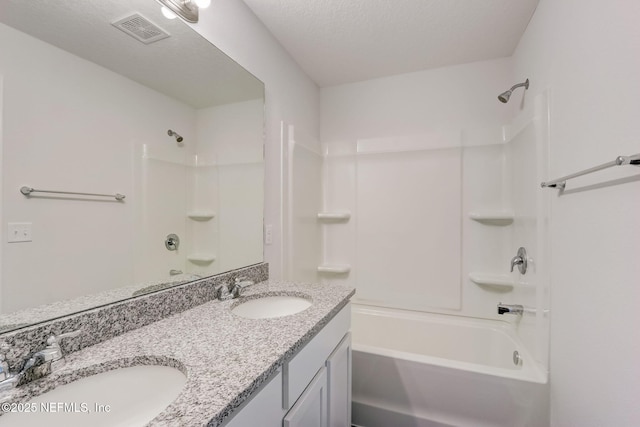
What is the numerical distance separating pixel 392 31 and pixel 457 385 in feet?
6.93

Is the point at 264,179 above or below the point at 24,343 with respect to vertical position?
above

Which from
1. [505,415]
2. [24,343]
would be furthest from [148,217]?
[505,415]

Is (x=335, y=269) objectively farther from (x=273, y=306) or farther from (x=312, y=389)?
(x=312, y=389)

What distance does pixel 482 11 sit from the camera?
155 centimetres

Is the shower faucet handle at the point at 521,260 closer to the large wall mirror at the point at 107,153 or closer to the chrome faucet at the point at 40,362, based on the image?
the large wall mirror at the point at 107,153

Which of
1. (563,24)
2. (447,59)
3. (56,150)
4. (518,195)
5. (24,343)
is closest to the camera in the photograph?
(24,343)

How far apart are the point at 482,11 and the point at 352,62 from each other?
0.88 metres

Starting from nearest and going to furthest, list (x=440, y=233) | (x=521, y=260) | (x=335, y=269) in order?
(x=521, y=260), (x=440, y=233), (x=335, y=269)

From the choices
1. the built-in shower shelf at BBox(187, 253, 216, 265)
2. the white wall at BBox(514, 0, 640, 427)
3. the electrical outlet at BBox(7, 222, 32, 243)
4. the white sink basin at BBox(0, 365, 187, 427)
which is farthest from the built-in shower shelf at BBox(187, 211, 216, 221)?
the white wall at BBox(514, 0, 640, 427)

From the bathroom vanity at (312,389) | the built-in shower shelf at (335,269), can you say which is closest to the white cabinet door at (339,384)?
the bathroom vanity at (312,389)

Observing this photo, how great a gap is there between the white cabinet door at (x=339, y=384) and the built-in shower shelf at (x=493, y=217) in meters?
1.37

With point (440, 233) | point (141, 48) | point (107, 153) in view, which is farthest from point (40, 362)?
point (440, 233)

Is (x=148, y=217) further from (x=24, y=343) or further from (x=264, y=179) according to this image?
(x=264, y=179)

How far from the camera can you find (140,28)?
1.04 meters
